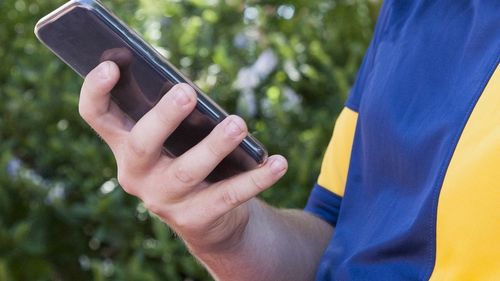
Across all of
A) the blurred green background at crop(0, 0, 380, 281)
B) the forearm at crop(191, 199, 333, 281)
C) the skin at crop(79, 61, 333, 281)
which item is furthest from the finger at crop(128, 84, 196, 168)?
the blurred green background at crop(0, 0, 380, 281)

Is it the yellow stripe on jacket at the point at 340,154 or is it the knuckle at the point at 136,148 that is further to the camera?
the yellow stripe on jacket at the point at 340,154

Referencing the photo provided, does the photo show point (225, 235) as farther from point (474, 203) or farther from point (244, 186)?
point (474, 203)

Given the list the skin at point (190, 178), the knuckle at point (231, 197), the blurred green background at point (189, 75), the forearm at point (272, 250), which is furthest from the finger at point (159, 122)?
the blurred green background at point (189, 75)

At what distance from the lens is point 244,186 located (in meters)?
1.19

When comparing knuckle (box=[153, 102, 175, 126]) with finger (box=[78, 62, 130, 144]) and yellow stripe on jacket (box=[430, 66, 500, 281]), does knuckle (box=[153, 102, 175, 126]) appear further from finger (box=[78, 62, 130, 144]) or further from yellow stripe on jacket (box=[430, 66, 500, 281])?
yellow stripe on jacket (box=[430, 66, 500, 281])

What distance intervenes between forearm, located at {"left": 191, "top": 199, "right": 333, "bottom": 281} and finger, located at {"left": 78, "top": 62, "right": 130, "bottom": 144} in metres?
0.26

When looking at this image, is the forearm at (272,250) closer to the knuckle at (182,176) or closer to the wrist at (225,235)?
the wrist at (225,235)

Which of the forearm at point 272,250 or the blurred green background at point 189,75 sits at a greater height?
the forearm at point 272,250

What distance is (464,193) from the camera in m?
1.15

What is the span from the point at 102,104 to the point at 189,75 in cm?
154

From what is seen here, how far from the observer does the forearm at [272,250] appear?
1.46m

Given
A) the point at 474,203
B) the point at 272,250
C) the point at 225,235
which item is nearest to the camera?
the point at 474,203

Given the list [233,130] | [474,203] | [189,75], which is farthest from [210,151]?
[189,75]

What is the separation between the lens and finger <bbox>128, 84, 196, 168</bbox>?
3.79 feet
